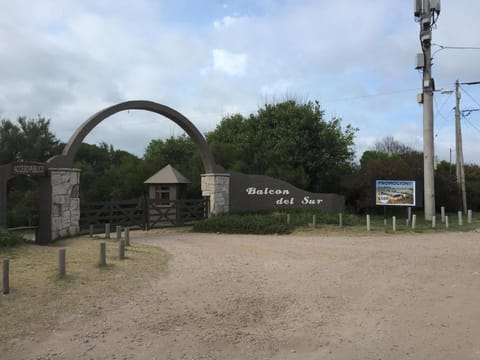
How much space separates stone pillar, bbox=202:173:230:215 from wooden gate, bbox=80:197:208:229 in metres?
0.48

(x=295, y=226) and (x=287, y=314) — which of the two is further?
(x=295, y=226)

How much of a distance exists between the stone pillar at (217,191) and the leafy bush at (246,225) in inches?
57.6

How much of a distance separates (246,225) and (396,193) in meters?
7.45

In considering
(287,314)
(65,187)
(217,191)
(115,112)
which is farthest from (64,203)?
(287,314)

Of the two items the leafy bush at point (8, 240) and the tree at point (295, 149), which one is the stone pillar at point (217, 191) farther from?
the leafy bush at point (8, 240)

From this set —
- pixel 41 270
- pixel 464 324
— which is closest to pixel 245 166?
pixel 41 270

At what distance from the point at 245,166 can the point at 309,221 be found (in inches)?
395

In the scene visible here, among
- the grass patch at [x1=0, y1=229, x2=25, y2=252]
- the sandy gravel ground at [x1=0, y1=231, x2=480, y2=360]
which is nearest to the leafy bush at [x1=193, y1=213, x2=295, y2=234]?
the sandy gravel ground at [x1=0, y1=231, x2=480, y2=360]

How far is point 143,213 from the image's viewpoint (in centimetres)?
1997

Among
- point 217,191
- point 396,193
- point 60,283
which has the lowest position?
point 60,283

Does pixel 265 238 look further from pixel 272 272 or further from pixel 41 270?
pixel 41 270

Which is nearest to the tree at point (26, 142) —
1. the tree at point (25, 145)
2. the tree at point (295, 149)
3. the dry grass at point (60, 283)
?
the tree at point (25, 145)

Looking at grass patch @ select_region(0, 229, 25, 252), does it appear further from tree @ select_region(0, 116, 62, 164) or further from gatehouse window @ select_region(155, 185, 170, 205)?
tree @ select_region(0, 116, 62, 164)

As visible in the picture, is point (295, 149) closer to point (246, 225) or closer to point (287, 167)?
point (287, 167)
